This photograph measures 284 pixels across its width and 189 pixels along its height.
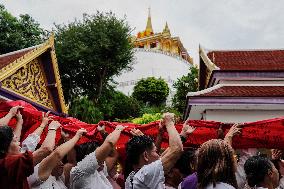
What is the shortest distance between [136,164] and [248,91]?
6.82m

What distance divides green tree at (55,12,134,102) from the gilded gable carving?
1988 centimetres

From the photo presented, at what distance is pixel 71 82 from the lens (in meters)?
33.2

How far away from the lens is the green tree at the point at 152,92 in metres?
38.7

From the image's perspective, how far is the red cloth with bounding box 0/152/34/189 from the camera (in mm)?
3250

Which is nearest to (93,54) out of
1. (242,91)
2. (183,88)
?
(183,88)

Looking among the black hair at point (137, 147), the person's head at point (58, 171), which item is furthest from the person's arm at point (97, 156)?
the person's head at point (58, 171)

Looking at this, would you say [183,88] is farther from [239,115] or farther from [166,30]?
[239,115]

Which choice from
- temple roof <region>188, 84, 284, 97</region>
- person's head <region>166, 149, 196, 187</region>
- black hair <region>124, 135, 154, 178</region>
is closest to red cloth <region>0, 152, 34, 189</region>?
black hair <region>124, 135, 154, 178</region>

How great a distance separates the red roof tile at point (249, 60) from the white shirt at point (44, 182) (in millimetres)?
7618

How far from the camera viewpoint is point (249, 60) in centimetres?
1320

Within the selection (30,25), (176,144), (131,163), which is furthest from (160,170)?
(30,25)

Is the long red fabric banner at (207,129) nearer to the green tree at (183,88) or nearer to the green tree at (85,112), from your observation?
the green tree at (85,112)

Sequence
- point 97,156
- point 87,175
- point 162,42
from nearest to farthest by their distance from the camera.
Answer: point 97,156 < point 87,175 < point 162,42

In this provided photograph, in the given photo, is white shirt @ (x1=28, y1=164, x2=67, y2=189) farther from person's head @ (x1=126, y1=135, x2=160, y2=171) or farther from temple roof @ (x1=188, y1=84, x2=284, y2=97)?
temple roof @ (x1=188, y1=84, x2=284, y2=97)
